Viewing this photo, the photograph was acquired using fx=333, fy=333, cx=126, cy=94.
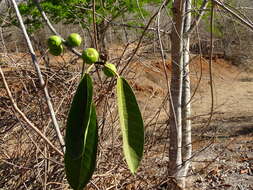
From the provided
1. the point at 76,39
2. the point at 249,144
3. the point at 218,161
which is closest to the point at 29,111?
the point at 76,39

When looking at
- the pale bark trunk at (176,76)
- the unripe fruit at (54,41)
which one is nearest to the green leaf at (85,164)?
the unripe fruit at (54,41)

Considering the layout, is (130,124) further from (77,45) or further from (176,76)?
(176,76)

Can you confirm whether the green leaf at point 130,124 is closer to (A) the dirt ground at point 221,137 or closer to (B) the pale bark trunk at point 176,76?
(A) the dirt ground at point 221,137

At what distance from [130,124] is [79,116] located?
0.09 metres

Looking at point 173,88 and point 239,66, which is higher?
point 173,88

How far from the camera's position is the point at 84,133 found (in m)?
0.53

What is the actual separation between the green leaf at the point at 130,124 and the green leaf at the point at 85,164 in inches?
2.0

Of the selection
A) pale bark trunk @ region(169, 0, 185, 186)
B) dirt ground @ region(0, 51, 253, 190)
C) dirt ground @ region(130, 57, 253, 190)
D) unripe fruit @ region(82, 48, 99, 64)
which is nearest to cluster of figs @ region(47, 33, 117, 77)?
unripe fruit @ region(82, 48, 99, 64)

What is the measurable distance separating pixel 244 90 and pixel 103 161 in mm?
5923

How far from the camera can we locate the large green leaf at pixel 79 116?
0.53 meters

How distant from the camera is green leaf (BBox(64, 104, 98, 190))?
1.88 ft

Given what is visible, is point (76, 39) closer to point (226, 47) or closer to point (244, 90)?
point (244, 90)

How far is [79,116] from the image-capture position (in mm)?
560

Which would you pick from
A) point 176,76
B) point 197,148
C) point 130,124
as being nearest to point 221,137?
point 197,148
